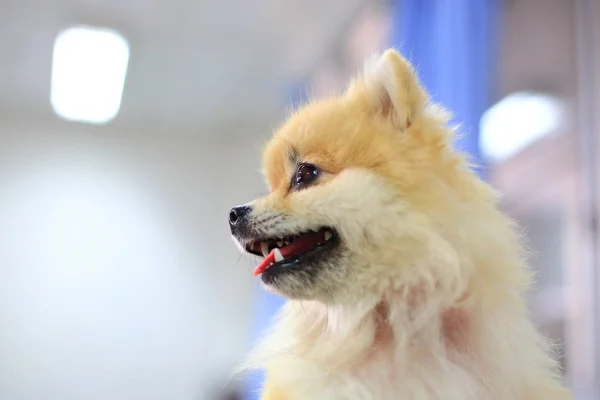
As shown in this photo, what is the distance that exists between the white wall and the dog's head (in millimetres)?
1759

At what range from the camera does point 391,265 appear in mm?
600

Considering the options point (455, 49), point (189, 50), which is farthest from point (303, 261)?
point (189, 50)

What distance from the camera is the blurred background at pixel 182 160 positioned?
1.53m

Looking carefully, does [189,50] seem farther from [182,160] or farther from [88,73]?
[182,160]

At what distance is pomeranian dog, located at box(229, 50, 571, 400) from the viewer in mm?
572

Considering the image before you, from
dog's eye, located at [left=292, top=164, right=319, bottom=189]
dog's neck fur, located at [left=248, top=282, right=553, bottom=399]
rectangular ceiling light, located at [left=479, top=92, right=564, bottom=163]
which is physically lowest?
dog's neck fur, located at [left=248, top=282, right=553, bottom=399]

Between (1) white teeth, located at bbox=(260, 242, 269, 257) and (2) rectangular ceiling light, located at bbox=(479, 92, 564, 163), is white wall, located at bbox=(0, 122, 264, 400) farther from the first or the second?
(1) white teeth, located at bbox=(260, 242, 269, 257)

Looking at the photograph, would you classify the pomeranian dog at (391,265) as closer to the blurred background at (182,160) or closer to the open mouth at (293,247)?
the open mouth at (293,247)

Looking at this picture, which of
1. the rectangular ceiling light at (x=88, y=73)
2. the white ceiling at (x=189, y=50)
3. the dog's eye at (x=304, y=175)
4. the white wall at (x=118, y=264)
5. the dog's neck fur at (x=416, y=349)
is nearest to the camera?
the dog's neck fur at (x=416, y=349)

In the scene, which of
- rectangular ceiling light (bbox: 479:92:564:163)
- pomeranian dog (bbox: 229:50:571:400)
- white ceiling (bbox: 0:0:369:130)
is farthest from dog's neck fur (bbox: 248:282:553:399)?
white ceiling (bbox: 0:0:369:130)

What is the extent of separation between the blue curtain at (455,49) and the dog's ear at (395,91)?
0.49 metres

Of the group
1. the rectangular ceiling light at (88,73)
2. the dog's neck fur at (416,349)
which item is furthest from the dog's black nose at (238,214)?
the rectangular ceiling light at (88,73)

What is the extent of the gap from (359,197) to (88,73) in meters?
1.96

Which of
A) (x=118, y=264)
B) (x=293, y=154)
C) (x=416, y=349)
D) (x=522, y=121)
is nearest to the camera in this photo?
(x=416, y=349)
